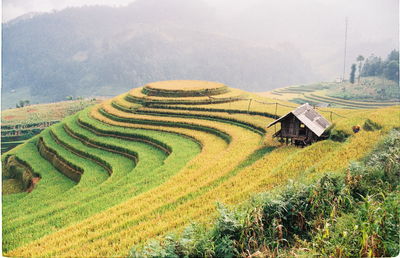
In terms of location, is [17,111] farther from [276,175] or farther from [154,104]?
[276,175]

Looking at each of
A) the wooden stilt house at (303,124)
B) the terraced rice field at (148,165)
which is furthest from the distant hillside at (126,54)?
the wooden stilt house at (303,124)

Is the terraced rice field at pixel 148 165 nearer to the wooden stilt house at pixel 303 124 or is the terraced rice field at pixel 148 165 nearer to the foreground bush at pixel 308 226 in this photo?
the wooden stilt house at pixel 303 124

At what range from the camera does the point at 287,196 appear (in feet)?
18.2

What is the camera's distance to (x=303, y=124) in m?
12.3

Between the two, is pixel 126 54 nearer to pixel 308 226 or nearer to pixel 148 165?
pixel 148 165

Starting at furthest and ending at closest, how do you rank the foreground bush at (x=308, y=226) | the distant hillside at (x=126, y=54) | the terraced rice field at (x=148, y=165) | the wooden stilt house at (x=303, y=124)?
1. the distant hillside at (x=126, y=54)
2. the wooden stilt house at (x=303, y=124)
3. the terraced rice field at (x=148, y=165)
4. the foreground bush at (x=308, y=226)

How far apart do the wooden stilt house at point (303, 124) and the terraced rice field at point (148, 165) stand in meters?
0.71

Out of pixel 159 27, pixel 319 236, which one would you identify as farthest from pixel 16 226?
pixel 159 27

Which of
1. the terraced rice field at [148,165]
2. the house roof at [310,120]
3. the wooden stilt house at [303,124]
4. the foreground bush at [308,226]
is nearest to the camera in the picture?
the foreground bush at [308,226]

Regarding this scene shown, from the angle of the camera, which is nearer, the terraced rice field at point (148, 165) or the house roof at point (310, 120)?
the terraced rice field at point (148, 165)

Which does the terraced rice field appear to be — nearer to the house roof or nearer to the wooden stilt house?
the wooden stilt house

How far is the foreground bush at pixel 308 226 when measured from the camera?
4426 mm

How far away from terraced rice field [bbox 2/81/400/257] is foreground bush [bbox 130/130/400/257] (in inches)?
41.5

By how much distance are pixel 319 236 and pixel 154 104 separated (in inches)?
819
